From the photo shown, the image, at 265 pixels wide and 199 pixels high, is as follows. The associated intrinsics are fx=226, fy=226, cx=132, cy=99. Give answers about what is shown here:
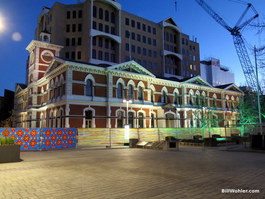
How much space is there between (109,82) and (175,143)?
18.5 metres

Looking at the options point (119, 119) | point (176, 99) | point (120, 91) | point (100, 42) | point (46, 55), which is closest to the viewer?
point (119, 119)

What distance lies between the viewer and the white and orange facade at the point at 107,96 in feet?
108

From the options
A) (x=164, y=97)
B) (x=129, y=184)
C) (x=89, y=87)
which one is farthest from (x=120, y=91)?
(x=129, y=184)

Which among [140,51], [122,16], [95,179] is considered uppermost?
[122,16]

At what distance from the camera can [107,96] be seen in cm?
3528

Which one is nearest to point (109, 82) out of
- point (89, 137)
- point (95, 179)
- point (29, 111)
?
point (89, 137)

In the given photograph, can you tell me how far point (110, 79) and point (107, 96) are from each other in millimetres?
2750

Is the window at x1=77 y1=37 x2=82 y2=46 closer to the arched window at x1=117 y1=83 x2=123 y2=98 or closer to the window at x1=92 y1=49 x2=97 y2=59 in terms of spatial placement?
the window at x1=92 y1=49 x2=97 y2=59

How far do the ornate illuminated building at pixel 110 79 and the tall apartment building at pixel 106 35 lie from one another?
0.26 metres

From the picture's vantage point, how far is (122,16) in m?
63.8

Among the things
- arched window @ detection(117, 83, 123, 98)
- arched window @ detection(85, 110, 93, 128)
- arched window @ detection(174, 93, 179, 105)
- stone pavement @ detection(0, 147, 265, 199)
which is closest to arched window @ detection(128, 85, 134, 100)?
arched window @ detection(117, 83, 123, 98)

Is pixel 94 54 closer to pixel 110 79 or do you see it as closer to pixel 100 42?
pixel 100 42

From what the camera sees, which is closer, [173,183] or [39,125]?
[173,183]

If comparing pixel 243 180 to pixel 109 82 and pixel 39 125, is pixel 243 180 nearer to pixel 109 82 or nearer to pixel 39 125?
pixel 109 82
